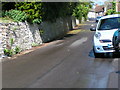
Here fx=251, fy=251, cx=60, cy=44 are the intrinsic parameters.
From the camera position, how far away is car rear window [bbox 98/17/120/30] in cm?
1149

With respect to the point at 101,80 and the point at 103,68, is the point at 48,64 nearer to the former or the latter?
the point at 103,68

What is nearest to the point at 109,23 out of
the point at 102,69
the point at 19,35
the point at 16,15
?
the point at 102,69

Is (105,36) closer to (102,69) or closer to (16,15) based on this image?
(102,69)

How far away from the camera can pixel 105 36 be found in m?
10.8

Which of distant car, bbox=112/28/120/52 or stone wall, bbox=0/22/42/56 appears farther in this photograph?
stone wall, bbox=0/22/42/56

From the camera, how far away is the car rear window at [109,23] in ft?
37.7

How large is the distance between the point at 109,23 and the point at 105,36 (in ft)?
3.86

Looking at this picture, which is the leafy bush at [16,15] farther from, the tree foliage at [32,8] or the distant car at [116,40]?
the distant car at [116,40]

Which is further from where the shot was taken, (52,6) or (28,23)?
(52,6)

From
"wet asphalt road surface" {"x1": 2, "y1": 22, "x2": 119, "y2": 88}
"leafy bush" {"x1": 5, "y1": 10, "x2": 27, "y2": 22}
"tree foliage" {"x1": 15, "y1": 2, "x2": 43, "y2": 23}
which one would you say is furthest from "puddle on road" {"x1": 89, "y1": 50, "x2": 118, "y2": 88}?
"tree foliage" {"x1": 15, "y1": 2, "x2": 43, "y2": 23}

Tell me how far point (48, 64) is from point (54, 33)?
14954mm

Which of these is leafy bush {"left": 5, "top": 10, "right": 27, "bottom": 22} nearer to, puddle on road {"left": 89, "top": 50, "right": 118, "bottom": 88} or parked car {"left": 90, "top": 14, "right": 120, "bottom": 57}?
parked car {"left": 90, "top": 14, "right": 120, "bottom": 57}

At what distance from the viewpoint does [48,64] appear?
33.3 feet

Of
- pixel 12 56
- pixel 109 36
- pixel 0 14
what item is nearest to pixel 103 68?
pixel 109 36
